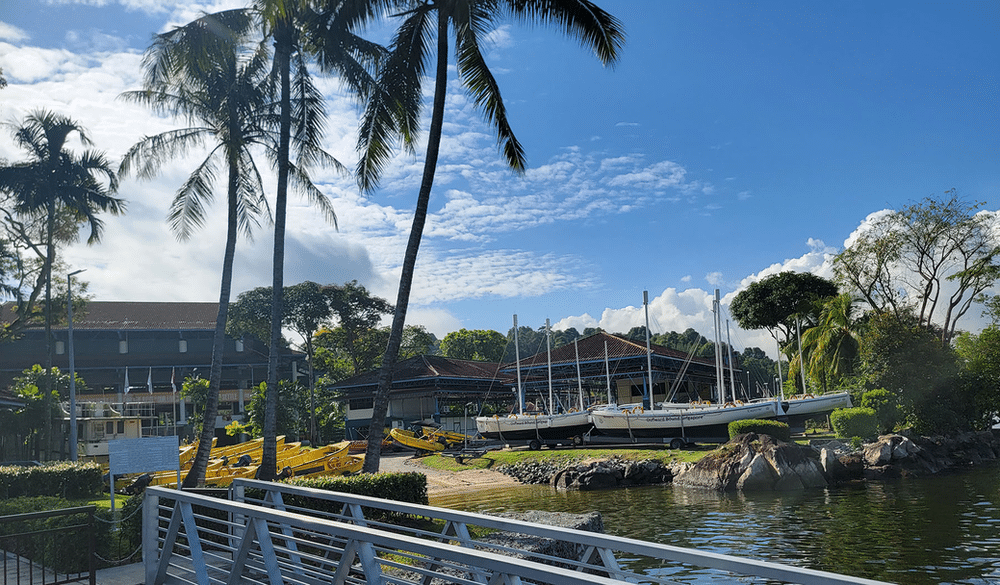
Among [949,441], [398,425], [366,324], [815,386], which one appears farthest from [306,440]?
[949,441]

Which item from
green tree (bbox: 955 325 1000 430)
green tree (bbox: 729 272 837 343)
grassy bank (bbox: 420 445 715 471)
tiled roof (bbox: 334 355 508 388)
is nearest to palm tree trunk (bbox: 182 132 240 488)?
grassy bank (bbox: 420 445 715 471)

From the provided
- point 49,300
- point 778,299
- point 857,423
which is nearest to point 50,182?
point 49,300

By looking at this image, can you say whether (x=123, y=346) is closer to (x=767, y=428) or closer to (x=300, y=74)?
(x=300, y=74)

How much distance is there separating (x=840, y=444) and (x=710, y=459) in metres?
7.27

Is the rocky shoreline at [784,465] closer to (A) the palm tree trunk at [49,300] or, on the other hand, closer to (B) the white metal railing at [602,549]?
(B) the white metal railing at [602,549]

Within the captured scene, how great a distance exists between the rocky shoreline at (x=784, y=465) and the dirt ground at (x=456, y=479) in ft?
4.12

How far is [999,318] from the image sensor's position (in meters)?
36.9

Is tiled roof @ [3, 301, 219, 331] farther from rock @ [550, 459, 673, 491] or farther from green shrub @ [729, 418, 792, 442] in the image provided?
green shrub @ [729, 418, 792, 442]

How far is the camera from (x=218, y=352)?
20.1 metres

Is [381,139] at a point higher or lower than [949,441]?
higher

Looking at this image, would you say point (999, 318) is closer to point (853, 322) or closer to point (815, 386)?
point (853, 322)

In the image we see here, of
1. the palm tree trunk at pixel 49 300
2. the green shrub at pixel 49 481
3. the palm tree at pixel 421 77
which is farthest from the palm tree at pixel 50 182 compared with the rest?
the palm tree at pixel 421 77

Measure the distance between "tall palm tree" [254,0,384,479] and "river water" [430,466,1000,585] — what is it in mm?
8024

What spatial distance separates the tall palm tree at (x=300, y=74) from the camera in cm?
1766
